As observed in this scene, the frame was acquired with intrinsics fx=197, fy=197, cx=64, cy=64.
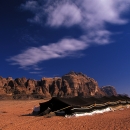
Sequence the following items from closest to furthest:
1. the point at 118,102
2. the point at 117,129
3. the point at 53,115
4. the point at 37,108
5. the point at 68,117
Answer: the point at 117,129, the point at 68,117, the point at 53,115, the point at 37,108, the point at 118,102

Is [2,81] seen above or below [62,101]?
above

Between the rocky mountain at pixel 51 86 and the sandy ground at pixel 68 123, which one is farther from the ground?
the rocky mountain at pixel 51 86

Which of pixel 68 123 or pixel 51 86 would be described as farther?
pixel 51 86

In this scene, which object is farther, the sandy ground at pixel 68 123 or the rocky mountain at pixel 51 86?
the rocky mountain at pixel 51 86

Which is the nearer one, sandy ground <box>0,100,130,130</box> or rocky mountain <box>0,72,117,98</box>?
sandy ground <box>0,100,130,130</box>

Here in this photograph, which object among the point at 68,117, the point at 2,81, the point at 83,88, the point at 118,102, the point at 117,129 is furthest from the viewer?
the point at 83,88

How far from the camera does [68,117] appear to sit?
56.7ft

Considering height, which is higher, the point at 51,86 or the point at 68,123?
the point at 51,86

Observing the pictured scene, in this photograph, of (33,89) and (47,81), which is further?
(47,81)

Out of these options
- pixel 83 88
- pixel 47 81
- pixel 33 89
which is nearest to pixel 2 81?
pixel 33 89

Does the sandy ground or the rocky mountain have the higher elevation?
the rocky mountain

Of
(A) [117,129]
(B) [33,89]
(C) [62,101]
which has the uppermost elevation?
(B) [33,89]

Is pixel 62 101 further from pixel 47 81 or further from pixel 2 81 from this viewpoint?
pixel 47 81

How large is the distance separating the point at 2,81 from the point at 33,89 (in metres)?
20.0
